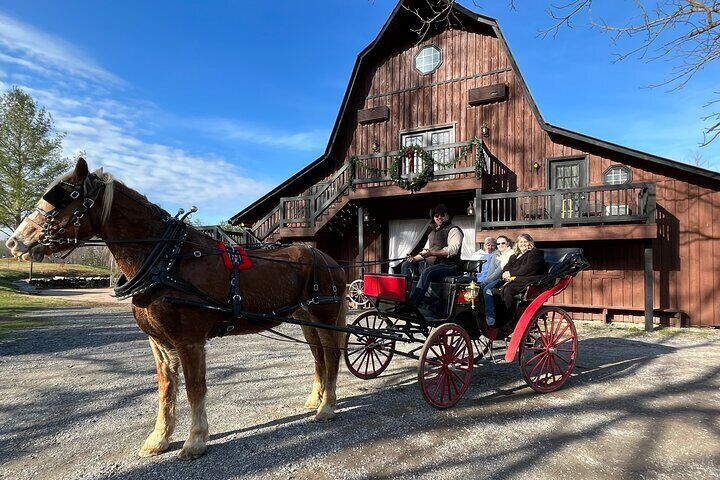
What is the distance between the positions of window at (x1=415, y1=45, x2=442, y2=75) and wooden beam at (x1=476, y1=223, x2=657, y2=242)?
6.60 metres

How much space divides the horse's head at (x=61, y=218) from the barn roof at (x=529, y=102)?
11591mm

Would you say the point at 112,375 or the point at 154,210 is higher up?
the point at 154,210

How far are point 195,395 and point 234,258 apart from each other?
47.2 inches

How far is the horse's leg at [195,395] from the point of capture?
331 cm

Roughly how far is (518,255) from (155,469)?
4.79m

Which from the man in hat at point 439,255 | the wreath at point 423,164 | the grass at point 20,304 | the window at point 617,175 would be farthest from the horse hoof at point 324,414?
the window at point 617,175

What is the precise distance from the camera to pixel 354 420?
13.5ft

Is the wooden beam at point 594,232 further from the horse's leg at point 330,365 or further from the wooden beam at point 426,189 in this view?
the horse's leg at point 330,365

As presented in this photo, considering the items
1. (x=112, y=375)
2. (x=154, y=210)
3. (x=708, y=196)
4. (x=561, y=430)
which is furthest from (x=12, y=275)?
(x=708, y=196)

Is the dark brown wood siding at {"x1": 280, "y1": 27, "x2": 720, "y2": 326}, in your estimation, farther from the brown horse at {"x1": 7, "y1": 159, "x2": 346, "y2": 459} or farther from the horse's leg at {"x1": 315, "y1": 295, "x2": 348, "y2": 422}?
the brown horse at {"x1": 7, "y1": 159, "x2": 346, "y2": 459}

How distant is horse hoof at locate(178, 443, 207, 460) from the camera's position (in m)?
3.29

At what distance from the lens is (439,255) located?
4906mm

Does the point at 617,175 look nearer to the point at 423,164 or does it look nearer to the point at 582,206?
the point at 582,206

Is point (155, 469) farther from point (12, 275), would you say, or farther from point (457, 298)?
point (12, 275)
